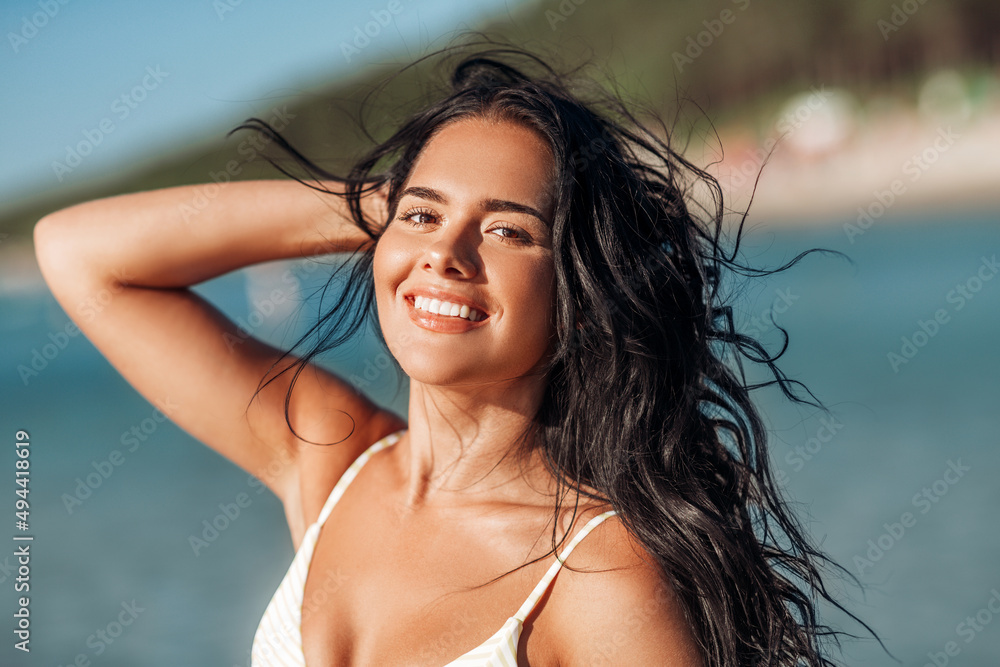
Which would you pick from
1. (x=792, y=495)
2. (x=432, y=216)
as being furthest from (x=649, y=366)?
(x=792, y=495)

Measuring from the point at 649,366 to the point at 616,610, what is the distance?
55 centimetres

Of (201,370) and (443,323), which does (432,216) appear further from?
(201,370)

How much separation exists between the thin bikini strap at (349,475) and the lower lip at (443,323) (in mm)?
543

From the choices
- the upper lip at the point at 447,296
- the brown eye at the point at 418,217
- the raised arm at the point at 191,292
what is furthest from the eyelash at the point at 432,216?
the raised arm at the point at 191,292

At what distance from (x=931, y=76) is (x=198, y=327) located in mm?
38911

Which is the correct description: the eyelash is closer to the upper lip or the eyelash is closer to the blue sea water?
the upper lip

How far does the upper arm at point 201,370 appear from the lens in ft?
6.90

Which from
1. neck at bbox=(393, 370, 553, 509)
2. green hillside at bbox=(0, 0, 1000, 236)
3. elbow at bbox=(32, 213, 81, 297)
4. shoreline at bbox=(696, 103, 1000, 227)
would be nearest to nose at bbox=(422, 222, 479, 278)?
neck at bbox=(393, 370, 553, 509)

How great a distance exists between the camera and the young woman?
1737mm

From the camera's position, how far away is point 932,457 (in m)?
7.75

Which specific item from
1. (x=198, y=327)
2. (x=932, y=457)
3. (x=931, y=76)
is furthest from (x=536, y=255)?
(x=931, y=76)

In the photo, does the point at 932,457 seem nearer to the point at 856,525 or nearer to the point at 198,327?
the point at 856,525

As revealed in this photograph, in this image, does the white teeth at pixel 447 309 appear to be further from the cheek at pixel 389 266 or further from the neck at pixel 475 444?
the neck at pixel 475 444

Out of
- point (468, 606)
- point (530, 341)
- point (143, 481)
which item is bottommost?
point (143, 481)
